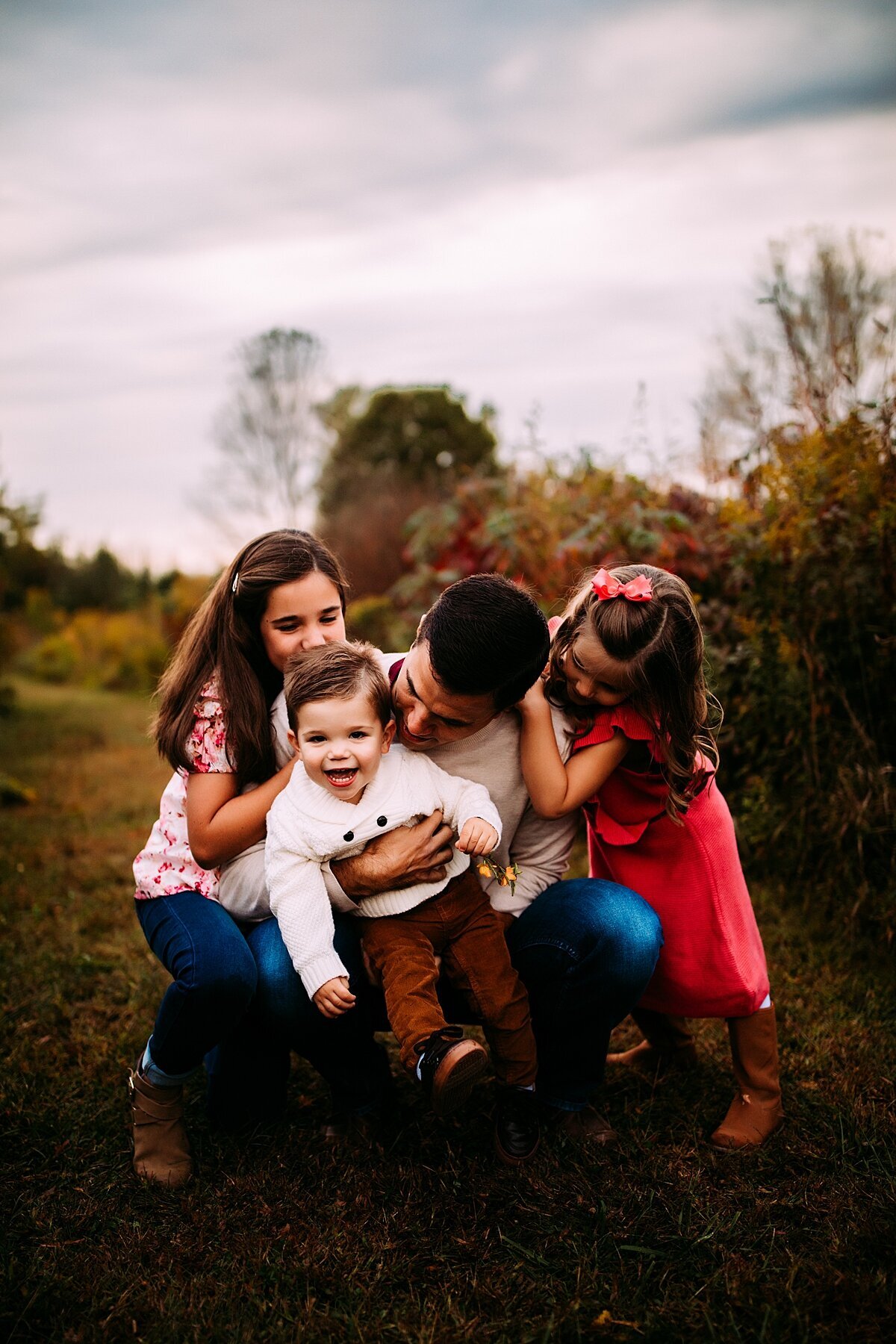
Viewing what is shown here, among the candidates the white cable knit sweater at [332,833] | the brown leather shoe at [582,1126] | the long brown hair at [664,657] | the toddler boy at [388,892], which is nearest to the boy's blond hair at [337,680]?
the toddler boy at [388,892]

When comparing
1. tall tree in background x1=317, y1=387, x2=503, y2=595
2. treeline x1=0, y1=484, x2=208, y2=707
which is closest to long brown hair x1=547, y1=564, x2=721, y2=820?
treeline x1=0, y1=484, x2=208, y2=707

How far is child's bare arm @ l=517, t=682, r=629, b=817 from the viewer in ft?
6.95

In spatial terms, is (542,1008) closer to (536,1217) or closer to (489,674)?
(536,1217)

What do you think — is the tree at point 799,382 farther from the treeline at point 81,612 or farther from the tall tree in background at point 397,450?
the tall tree in background at point 397,450

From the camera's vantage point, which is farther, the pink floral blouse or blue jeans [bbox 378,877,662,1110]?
the pink floral blouse

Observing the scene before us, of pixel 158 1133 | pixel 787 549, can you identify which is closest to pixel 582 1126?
pixel 158 1133

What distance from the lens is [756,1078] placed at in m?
2.22

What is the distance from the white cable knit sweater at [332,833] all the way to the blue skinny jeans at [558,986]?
0.11 meters

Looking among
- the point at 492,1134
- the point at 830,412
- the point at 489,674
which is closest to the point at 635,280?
the point at 830,412

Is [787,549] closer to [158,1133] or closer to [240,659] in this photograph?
[240,659]

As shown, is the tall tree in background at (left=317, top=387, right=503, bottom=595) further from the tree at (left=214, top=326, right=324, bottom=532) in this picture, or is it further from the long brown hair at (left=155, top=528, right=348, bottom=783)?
the long brown hair at (left=155, top=528, right=348, bottom=783)

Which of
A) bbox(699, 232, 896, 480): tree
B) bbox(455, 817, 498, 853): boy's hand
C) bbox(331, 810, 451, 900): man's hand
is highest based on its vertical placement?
bbox(699, 232, 896, 480): tree

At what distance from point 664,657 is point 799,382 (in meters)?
2.39

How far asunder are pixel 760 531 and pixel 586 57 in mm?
2680
